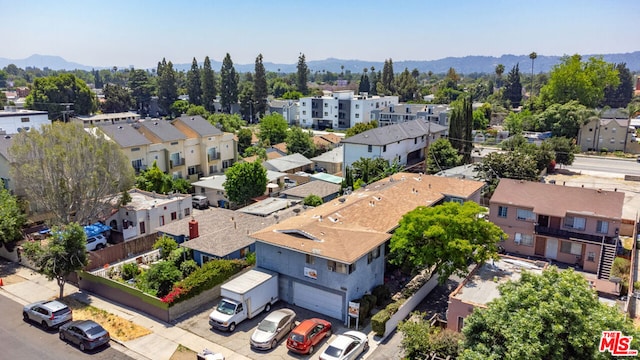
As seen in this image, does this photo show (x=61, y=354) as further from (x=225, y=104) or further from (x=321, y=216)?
(x=225, y=104)

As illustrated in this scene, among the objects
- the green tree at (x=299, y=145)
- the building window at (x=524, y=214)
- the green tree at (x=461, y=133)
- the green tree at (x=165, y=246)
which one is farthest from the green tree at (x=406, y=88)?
the green tree at (x=165, y=246)

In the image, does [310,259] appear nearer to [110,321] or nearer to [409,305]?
[409,305]

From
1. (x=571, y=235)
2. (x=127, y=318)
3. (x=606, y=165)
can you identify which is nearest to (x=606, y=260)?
(x=571, y=235)

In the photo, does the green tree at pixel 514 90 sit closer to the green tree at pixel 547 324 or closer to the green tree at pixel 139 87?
the green tree at pixel 139 87

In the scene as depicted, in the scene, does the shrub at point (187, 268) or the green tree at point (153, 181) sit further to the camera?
the green tree at point (153, 181)

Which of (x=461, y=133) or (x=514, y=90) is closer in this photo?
(x=461, y=133)

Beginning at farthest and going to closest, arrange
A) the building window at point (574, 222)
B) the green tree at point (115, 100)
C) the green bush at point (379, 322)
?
the green tree at point (115, 100), the building window at point (574, 222), the green bush at point (379, 322)

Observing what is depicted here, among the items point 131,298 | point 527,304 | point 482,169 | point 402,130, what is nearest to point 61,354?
point 131,298
